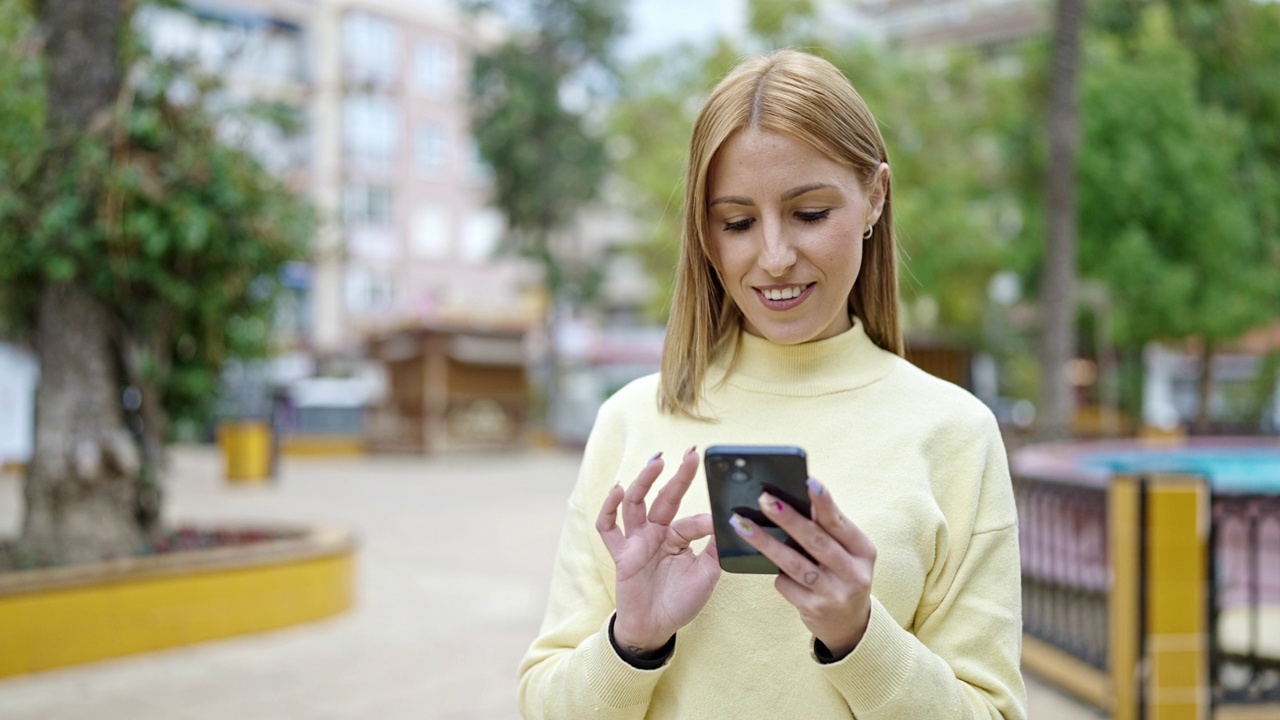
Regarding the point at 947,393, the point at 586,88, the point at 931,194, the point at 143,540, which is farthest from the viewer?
the point at 586,88

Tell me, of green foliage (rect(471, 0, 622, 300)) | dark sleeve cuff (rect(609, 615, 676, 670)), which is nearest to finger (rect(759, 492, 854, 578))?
dark sleeve cuff (rect(609, 615, 676, 670))

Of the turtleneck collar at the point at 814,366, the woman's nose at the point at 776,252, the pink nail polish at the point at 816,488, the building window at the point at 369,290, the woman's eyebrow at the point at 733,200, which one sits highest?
the building window at the point at 369,290

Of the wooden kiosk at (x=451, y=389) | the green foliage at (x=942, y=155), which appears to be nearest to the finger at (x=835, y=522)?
the green foliage at (x=942, y=155)

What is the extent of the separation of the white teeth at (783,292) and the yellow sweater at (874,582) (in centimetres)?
11

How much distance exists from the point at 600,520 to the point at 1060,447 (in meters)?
12.9

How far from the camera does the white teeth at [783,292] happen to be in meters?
1.59

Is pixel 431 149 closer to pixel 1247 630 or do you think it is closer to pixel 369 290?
pixel 369 290

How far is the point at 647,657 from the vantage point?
5.03ft

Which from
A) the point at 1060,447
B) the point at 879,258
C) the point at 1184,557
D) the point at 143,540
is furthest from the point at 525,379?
the point at 879,258

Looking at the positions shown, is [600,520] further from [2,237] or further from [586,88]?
[586,88]

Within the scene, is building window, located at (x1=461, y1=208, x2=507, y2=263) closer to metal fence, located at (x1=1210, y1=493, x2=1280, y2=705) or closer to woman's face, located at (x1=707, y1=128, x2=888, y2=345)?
metal fence, located at (x1=1210, y1=493, x2=1280, y2=705)

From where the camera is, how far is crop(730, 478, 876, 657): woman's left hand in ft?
4.07

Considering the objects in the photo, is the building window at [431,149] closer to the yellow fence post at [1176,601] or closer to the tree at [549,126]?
the tree at [549,126]

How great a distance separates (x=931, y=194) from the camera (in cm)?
2248
